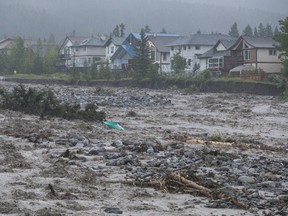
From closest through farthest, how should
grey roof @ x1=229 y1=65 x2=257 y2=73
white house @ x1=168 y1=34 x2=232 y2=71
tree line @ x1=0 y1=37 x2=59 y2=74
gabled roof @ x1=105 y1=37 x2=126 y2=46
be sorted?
grey roof @ x1=229 y1=65 x2=257 y2=73, white house @ x1=168 y1=34 x2=232 y2=71, tree line @ x1=0 y1=37 x2=59 y2=74, gabled roof @ x1=105 y1=37 x2=126 y2=46

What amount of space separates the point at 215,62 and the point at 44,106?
56.1m

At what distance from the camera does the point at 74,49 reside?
11588 centimetres

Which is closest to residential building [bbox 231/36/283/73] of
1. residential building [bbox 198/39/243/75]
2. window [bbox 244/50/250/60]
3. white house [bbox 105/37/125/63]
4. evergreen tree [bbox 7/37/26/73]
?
window [bbox 244/50/250/60]

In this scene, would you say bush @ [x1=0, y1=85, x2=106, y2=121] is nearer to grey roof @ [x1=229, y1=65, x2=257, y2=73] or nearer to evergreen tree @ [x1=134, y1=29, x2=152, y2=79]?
evergreen tree @ [x1=134, y1=29, x2=152, y2=79]

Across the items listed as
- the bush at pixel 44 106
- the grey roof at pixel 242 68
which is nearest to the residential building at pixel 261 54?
the grey roof at pixel 242 68

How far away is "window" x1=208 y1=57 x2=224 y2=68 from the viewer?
80369 millimetres

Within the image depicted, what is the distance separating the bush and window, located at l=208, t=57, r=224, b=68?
52.8 meters

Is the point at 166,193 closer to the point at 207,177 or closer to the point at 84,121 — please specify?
the point at 207,177

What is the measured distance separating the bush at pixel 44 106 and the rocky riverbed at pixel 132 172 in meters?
1.88

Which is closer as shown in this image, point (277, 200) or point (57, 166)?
point (277, 200)

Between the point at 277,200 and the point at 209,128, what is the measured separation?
57.5 feet

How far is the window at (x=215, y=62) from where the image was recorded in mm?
80369

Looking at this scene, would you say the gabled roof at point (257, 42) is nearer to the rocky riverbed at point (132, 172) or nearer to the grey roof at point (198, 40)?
the grey roof at point (198, 40)

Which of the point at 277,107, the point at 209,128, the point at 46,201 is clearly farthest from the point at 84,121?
the point at 277,107
